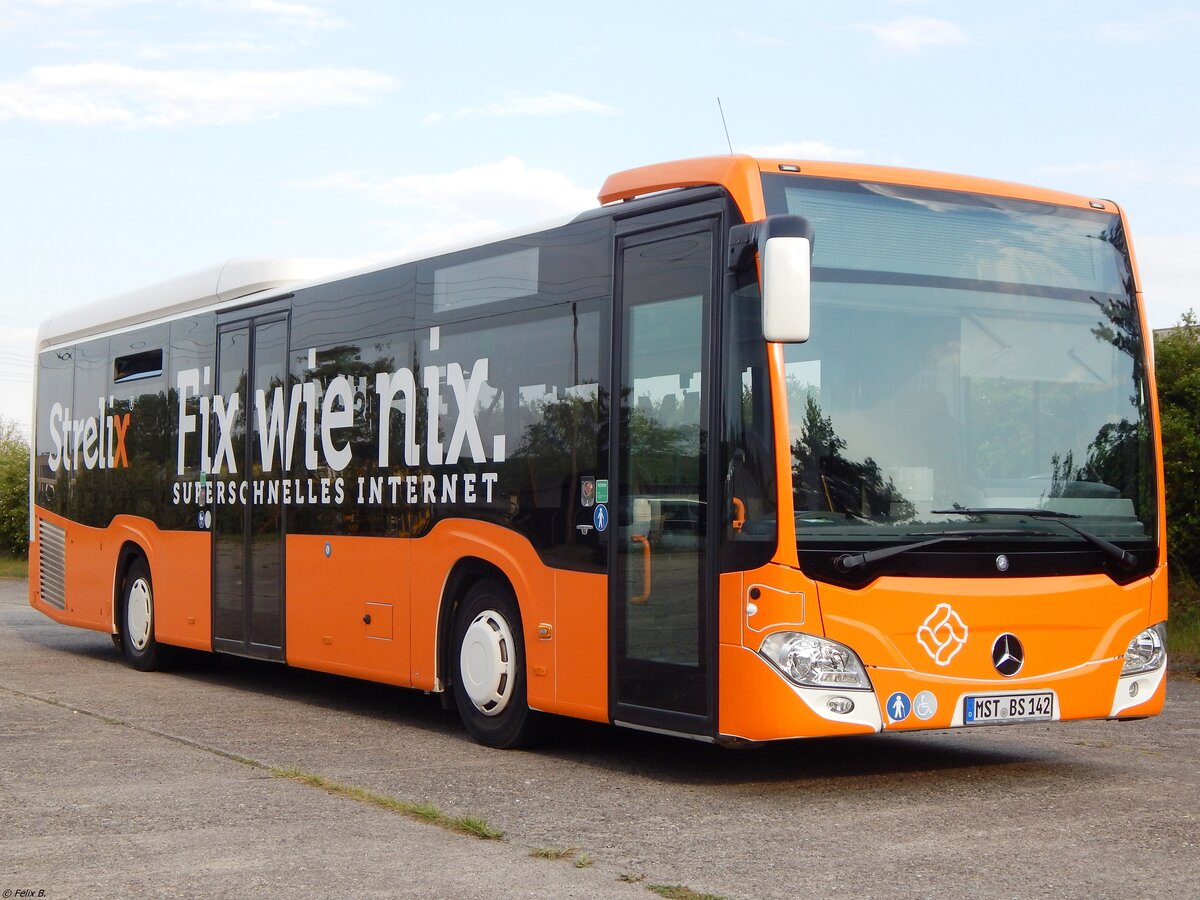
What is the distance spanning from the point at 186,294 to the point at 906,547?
28.7 ft

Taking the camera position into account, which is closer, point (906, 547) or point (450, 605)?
point (906, 547)

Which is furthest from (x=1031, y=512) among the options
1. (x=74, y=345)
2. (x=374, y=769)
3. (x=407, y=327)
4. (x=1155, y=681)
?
(x=74, y=345)

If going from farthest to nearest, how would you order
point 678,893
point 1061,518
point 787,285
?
point 1061,518 → point 787,285 → point 678,893

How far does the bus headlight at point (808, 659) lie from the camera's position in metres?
7.95

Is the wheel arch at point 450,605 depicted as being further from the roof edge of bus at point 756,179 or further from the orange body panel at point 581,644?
the roof edge of bus at point 756,179

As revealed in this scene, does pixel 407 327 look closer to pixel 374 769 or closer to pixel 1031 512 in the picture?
pixel 374 769

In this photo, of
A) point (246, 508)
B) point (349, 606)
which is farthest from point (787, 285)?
point (246, 508)

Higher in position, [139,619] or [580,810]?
[139,619]

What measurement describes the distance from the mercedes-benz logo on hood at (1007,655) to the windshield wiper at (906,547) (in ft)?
1.76

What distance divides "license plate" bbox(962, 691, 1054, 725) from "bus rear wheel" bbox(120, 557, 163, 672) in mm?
9079

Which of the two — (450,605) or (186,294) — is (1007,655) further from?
→ (186,294)

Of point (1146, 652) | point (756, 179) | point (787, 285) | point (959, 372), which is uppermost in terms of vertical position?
point (756, 179)

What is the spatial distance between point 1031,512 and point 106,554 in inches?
408

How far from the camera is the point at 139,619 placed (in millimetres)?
15523
